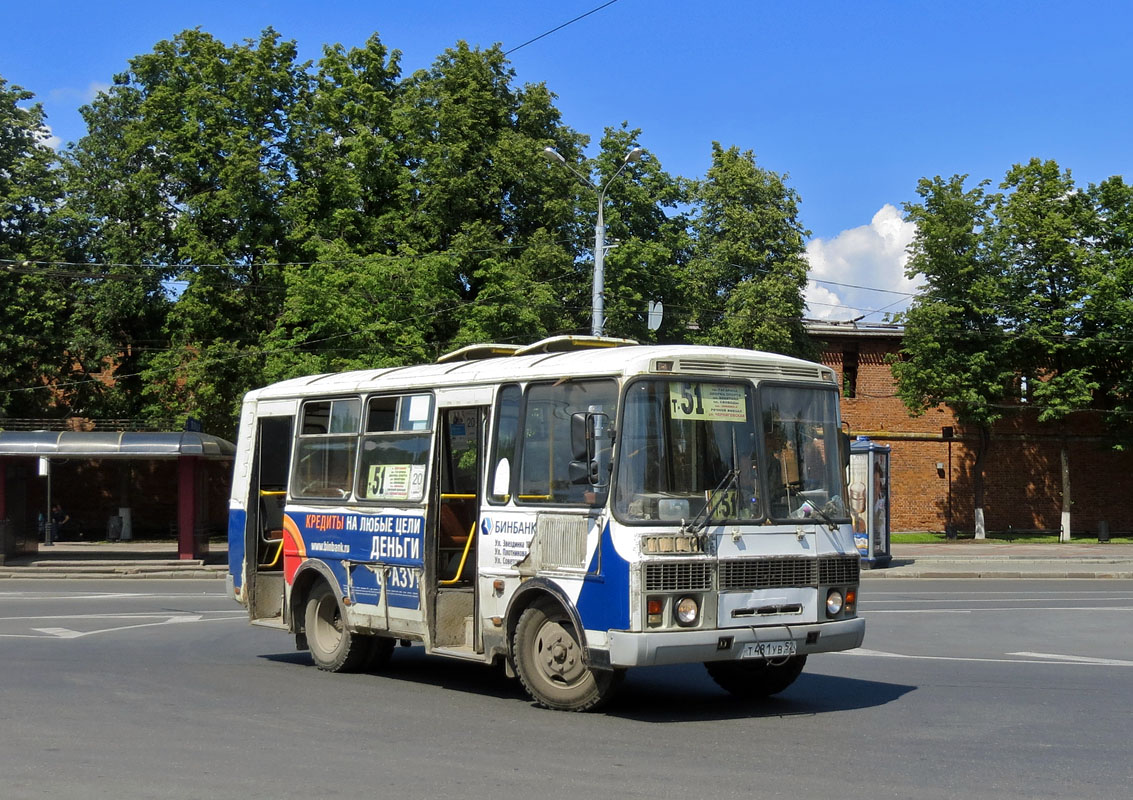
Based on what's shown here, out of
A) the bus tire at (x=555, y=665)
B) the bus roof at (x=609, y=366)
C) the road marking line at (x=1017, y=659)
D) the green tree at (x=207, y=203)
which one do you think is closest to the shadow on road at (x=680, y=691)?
the bus tire at (x=555, y=665)

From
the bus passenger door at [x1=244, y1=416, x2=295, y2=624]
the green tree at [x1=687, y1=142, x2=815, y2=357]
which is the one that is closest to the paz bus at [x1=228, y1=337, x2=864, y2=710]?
the bus passenger door at [x1=244, y1=416, x2=295, y2=624]

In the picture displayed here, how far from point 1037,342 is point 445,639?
39026 mm

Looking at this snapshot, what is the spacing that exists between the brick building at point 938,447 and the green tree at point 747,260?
4.65 meters

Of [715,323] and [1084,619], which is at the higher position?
[715,323]

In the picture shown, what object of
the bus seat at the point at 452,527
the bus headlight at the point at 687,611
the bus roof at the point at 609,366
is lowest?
the bus headlight at the point at 687,611

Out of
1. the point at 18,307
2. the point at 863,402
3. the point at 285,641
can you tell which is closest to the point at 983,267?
the point at 863,402

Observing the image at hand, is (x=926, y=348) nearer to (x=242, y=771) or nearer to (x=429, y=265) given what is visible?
(x=429, y=265)

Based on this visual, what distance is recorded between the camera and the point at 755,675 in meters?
10.9

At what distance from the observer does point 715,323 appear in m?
45.2

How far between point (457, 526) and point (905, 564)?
24.3 metres

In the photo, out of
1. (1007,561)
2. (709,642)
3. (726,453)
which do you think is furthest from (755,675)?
(1007,561)

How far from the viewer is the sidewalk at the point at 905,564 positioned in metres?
30.9

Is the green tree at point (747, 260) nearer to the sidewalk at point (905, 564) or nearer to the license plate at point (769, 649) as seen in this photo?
the sidewalk at point (905, 564)

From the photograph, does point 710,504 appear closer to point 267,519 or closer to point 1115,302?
point 267,519
